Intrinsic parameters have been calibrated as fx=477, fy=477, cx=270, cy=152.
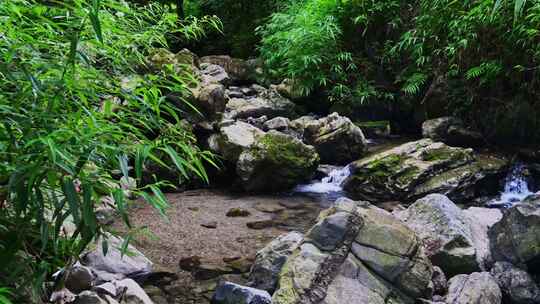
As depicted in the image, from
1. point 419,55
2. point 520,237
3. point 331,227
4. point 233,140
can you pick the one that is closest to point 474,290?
point 520,237

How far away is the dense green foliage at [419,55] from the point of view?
755 centimetres

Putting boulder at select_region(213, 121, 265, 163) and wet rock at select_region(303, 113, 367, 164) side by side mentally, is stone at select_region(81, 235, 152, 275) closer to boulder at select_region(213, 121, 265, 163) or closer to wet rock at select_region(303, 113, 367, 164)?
boulder at select_region(213, 121, 265, 163)

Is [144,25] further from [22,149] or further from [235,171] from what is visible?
[235,171]

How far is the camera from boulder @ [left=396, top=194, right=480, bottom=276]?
3912 mm

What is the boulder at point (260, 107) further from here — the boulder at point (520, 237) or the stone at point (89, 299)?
the stone at point (89, 299)

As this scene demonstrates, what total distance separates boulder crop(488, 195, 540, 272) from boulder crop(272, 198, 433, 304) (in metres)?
0.92

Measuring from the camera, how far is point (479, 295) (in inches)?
138

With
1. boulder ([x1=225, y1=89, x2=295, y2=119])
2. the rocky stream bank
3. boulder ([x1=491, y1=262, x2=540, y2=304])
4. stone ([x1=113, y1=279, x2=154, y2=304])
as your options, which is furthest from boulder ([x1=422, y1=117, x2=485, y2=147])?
stone ([x1=113, y1=279, x2=154, y2=304])

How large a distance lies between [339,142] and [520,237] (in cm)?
420

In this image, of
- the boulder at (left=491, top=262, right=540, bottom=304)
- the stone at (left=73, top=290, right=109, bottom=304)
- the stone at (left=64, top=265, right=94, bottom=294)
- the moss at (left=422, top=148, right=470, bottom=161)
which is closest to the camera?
the stone at (left=73, top=290, right=109, bottom=304)

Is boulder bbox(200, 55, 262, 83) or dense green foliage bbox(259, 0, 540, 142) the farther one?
boulder bbox(200, 55, 262, 83)

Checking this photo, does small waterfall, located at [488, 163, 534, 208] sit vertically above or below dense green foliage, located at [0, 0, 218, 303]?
below

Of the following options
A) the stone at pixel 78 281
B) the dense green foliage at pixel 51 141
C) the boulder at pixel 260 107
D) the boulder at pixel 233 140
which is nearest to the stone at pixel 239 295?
the stone at pixel 78 281

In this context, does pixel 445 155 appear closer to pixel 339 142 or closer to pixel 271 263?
pixel 339 142
